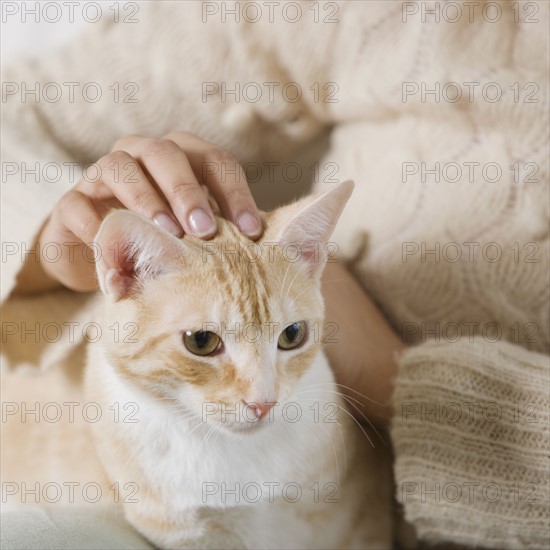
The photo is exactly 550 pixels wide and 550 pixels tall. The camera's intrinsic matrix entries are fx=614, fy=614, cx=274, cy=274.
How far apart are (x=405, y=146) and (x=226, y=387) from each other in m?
0.56

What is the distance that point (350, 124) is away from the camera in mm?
1116

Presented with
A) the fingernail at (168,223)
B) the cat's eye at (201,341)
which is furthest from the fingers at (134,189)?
the cat's eye at (201,341)

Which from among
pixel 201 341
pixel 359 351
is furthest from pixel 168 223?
pixel 359 351

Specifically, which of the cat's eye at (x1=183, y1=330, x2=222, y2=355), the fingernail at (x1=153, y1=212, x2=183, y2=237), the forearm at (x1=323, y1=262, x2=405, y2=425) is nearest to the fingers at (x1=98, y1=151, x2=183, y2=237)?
the fingernail at (x1=153, y1=212, x2=183, y2=237)

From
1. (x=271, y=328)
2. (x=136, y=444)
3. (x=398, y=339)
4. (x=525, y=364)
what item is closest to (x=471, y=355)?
(x=525, y=364)

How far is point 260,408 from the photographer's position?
0.67m

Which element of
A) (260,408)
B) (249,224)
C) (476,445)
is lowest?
(476,445)

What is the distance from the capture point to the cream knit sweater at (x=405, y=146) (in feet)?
2.81

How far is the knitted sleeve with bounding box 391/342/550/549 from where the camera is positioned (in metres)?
0.81

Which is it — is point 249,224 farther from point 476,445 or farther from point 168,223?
point 476,445

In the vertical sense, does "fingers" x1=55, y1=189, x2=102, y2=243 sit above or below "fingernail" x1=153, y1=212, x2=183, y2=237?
below

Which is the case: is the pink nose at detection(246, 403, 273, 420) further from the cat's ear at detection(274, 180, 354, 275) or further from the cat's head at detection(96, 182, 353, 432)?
the cat's ear at detection(274, 180, 354, 275)

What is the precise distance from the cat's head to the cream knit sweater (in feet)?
0.81

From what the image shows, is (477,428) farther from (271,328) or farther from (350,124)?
(350,124)
